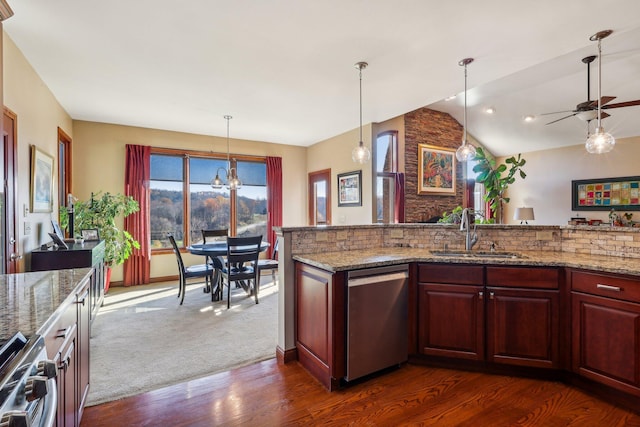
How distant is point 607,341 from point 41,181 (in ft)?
16.8

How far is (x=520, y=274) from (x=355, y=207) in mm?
3249

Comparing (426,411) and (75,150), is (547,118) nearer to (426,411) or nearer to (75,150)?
(426,411)

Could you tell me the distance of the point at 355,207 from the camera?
5.38 meters

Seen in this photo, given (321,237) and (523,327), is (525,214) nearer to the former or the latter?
(523,327)

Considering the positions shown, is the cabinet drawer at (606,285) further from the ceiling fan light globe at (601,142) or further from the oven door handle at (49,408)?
the oven door handle at (49,408)

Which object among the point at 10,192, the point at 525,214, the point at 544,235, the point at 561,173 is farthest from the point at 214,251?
the point at 561,173

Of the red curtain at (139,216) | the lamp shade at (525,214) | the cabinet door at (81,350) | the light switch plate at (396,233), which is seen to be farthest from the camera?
the lamp shade at (525,214)

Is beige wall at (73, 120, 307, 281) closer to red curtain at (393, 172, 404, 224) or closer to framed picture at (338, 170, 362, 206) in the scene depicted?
framed picture at (338, 170, 362, 206)

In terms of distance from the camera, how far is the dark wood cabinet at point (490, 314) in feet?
7.43

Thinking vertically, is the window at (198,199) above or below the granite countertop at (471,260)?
above

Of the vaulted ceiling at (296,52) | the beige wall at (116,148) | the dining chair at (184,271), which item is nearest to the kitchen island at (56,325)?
the vaulted ceiling at (296,52)

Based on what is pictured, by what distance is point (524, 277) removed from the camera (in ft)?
7.50

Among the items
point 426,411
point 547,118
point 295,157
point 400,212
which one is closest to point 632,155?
point 547,118

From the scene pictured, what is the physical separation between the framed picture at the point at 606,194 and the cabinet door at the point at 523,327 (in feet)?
19.8
